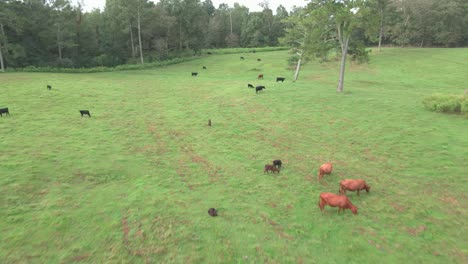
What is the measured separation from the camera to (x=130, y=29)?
7056cm

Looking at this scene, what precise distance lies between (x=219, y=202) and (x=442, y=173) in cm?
1130

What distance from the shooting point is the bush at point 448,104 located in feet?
75.4

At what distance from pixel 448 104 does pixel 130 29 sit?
67.1m

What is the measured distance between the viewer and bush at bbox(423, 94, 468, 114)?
904 inches

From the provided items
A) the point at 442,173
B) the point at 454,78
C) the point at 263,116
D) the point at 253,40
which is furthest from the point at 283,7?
the point at 442,173

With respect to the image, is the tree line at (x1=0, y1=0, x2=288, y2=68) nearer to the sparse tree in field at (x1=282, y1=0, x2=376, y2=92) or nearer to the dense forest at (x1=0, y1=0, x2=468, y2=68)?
the dense forest at (x1=0, y1=0, x2=468, y2=68)

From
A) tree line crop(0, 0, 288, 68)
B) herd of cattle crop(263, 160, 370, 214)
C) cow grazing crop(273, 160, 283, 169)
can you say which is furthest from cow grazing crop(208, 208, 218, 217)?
tree line crop(0, 0, 288, 68)

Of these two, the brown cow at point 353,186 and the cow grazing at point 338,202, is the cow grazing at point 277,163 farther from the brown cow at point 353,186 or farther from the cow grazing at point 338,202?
the cow grazing at point 338,202

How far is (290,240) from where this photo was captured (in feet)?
33.8

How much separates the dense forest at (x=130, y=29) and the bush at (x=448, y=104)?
38835 millimetres

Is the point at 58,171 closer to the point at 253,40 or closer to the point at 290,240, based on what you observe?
the point at 290,240

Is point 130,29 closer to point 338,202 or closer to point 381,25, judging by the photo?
point 381,25

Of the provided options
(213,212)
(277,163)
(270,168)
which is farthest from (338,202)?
(213,212)

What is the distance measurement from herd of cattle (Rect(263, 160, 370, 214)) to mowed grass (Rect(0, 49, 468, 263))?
16.0 inches
